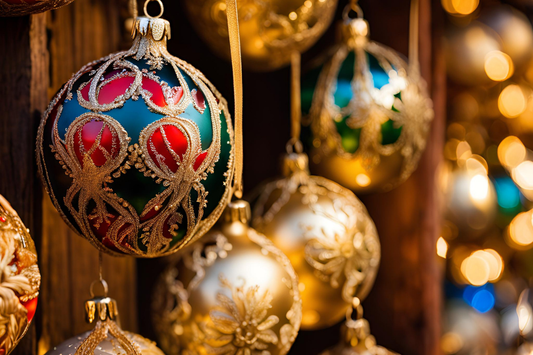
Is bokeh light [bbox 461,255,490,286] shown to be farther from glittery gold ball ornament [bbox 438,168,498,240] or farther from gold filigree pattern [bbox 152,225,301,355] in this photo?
gold filigree pattern [bbox 152,225,301,355]

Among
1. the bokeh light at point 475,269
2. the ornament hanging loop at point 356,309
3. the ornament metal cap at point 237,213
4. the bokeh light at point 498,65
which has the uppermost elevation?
the bokeh light at point 498,65

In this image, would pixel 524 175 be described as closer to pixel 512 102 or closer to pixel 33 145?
pixel 512 102

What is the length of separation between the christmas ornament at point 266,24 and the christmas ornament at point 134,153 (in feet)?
0.66

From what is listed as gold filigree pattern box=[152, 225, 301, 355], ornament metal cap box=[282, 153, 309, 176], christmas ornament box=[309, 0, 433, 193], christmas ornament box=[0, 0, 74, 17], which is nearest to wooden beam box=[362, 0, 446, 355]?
christmas ornament box=[309, 0, 433, 193]

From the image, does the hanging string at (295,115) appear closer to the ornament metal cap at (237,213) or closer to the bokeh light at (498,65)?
the ornament metal cap at (237,213)

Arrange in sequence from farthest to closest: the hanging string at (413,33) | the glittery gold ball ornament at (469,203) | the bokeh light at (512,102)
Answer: the bokeh light at (512,102)
the glittery gold ball ornament at (469,203)
the hanging string at (413,33)

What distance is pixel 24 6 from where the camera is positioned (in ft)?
1.68

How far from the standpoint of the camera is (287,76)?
1.03 m

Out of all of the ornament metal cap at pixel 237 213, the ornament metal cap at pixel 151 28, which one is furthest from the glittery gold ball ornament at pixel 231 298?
the ornament metal cap at pixel 151 28

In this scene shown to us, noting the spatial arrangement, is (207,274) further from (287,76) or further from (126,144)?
(287,76)

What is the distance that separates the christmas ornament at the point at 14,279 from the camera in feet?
1.46

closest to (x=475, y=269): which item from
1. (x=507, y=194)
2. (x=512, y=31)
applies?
(x=507, y=194)

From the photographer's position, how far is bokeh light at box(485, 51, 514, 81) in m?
1.32

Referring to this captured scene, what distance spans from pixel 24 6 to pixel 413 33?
0.67m
